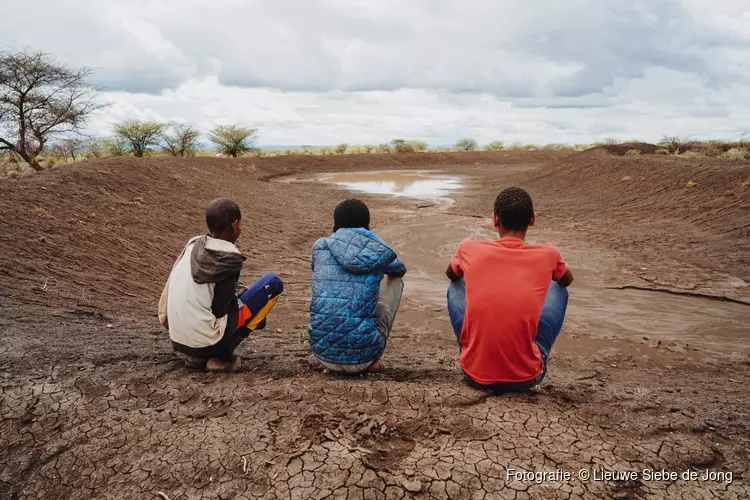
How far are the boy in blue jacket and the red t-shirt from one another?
0.61m

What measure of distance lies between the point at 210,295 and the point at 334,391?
0.99 m

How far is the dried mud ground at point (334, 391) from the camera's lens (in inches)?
80.9

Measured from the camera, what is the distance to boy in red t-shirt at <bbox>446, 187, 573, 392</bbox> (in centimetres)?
249

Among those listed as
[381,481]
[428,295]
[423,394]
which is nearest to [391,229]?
[428,295]

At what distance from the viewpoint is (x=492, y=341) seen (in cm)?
252

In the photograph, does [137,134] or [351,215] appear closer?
[351,215]

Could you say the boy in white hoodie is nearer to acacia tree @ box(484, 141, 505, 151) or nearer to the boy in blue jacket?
the boy in blue jacket

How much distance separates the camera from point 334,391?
2.74m

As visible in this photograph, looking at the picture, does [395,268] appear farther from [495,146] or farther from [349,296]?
[495,146]

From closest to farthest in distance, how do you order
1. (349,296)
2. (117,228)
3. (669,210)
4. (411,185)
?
(349,296), (117,228), (669,210), (411,185)

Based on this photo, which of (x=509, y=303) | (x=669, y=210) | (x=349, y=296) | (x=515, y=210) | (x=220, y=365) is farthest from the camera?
(x=669, y=210)

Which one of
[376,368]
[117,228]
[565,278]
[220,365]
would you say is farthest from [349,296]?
[117,228]

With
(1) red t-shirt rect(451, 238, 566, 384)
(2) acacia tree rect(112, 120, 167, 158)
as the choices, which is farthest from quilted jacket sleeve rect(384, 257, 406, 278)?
(2) acacia tree rect(112, 120, 167, 158)

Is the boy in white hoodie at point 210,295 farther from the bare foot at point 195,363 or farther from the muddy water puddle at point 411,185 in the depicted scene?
the muddy water puddle at point 411,185
